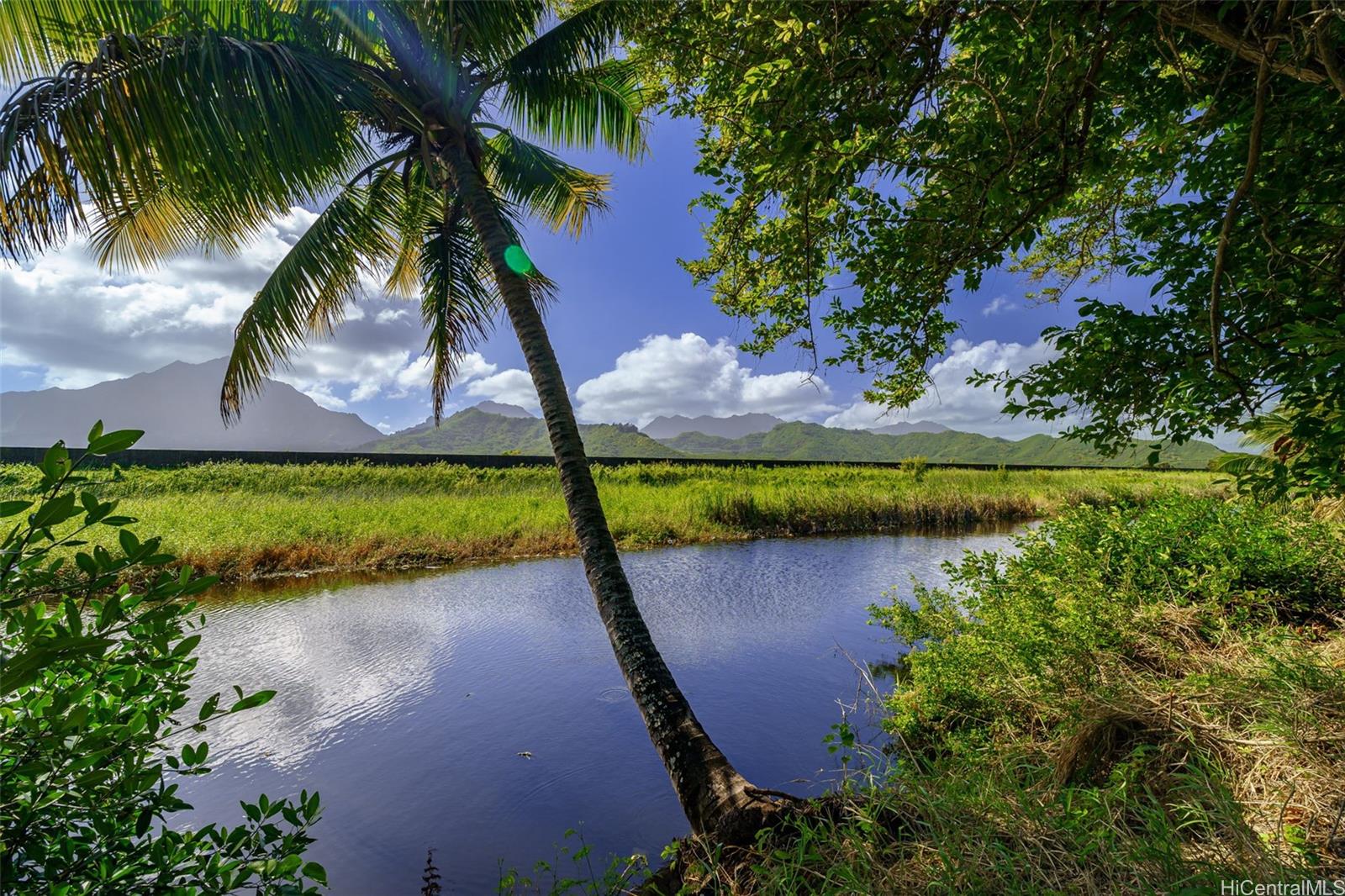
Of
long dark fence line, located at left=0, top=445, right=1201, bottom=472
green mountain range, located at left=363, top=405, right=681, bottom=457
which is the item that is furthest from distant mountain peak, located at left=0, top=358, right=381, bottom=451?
long dark fence line, located at left=0, top=445, right=1201, bottom=472

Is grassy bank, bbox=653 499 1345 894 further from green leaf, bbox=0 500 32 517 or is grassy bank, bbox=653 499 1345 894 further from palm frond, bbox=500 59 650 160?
palm frond, bbox=500 59 650 160

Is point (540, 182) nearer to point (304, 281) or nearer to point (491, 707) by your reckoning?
point (304, 281)

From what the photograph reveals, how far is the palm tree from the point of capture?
10.6 ft

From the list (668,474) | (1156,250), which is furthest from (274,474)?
(1156,250)

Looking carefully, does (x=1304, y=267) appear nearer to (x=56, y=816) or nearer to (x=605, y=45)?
(x=56, y=816)

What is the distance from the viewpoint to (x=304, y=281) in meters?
5.45

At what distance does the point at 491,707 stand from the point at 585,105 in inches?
238

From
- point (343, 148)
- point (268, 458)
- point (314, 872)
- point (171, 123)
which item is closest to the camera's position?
point (314, 872)

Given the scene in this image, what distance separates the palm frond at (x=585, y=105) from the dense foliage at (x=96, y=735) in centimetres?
518

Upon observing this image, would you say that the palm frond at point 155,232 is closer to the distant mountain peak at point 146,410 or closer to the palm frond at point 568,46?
the palm frond at point 568,46

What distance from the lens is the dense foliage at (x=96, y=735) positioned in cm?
115

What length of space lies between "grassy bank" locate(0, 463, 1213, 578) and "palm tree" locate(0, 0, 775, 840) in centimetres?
512

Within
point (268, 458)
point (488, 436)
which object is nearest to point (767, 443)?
point (488, 436)

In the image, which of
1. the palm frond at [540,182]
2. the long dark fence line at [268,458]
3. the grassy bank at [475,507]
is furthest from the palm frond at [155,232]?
the long dark fence line at [268,458]
